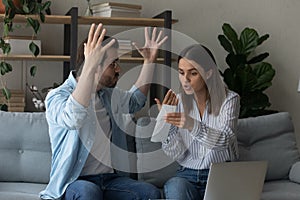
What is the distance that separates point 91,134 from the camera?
2.70 m

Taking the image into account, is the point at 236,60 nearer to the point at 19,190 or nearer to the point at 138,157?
the point at 138,157

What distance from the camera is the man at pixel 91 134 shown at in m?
2.51

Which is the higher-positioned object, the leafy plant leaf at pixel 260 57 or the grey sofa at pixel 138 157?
the leafy plant leaf at pixel 260 57

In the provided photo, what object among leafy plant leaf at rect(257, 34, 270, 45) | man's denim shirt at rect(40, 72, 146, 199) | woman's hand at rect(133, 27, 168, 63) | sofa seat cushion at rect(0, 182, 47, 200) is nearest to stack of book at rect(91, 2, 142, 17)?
leafy plant leaf at rect(257, 34, 270, 45)

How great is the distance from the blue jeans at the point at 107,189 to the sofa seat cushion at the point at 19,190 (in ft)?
0.75

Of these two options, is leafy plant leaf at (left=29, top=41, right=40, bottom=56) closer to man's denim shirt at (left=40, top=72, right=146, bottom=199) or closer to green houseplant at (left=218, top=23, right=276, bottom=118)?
man's denim shirt at (left=40, top=72, right=146, bottom=199)

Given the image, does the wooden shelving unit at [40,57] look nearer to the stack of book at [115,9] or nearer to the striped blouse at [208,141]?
the stack of book at [115,9]

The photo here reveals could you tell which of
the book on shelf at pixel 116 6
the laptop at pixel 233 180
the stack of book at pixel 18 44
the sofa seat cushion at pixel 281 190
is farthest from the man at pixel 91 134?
the stack of book at pixel 18 44

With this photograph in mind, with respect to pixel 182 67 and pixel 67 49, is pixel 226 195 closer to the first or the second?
pixel 182 67

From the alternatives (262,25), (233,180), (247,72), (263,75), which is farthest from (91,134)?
(262,25)

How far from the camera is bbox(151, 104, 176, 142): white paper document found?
9.20 ft

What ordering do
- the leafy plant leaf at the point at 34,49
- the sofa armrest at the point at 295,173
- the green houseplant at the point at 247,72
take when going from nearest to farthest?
the sofa armrest at the point at 295,173, the leafy plant leaf at the point at 34,49, the green houseplant at the point at 247,72

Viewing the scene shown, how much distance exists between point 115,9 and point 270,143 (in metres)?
1.37

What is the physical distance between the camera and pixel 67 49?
4070 mm
